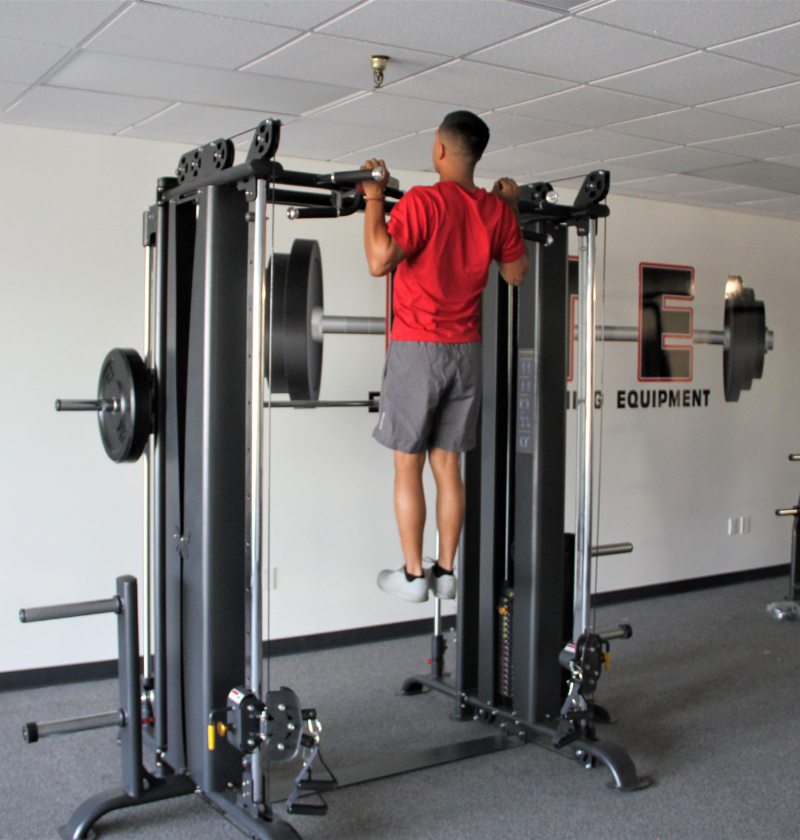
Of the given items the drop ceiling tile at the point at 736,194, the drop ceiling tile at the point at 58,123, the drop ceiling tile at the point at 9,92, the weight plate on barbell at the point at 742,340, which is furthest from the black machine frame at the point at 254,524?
the drop ceiling tile at the point at 736,194

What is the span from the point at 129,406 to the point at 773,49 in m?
2.42

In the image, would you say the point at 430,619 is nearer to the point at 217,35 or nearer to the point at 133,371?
the point at 133,371

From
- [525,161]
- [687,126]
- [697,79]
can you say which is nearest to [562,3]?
[697,79]

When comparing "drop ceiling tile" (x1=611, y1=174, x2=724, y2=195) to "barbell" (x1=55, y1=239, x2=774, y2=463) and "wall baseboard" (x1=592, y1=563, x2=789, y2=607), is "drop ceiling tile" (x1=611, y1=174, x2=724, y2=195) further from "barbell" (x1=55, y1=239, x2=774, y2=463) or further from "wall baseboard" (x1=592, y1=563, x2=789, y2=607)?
"barbell" (x1=55, y1=239, x2=774, y2=463)

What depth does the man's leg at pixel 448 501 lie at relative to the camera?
3.09 meters

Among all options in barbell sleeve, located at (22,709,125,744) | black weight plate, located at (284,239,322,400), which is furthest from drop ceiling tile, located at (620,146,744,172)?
barbell sleeve, located at (22,709,125,744)

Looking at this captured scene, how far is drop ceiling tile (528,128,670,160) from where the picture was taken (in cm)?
425

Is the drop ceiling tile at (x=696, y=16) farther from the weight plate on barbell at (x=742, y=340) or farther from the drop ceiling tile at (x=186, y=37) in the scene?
the weight plate on barbell at (x=742, y=340)

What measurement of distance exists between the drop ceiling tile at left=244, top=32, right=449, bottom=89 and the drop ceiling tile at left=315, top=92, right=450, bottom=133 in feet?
0.72

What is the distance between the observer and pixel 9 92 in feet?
11.6

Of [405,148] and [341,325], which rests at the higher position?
[405,148]

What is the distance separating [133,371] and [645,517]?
13.0 ft

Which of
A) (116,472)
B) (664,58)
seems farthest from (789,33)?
(116,472)

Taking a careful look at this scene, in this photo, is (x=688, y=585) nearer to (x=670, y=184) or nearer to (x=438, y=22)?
(x=670, y=184)
